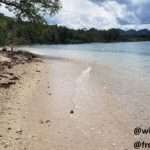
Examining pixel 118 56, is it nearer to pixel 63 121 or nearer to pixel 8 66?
pixel 8 66

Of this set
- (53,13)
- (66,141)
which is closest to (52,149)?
(66,141)

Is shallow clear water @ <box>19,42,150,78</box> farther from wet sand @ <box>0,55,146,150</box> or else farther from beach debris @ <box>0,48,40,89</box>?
wet sand @ <box>0,55,146,150</box>

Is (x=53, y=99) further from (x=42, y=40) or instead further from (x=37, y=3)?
(x=42, y=40)

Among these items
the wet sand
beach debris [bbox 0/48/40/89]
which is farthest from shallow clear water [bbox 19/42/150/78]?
the wet sand

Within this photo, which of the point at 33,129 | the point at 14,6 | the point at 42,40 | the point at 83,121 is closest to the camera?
the point at 33,129

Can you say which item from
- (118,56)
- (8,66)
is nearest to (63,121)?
(8,66)

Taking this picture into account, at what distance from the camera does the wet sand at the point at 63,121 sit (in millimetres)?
6094

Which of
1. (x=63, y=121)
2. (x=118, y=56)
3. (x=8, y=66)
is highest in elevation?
(x=8, y=66)

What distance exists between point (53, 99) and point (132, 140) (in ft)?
15.8

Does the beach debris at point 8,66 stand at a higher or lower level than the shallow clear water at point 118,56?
higher

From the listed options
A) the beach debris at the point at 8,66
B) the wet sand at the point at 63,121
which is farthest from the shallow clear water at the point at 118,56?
the wet sand at the point at 63,121

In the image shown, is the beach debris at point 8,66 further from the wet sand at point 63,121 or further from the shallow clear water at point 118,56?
the shallow clear water at point 118,56

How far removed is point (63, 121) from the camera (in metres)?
7.72

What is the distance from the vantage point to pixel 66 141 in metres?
6.26
